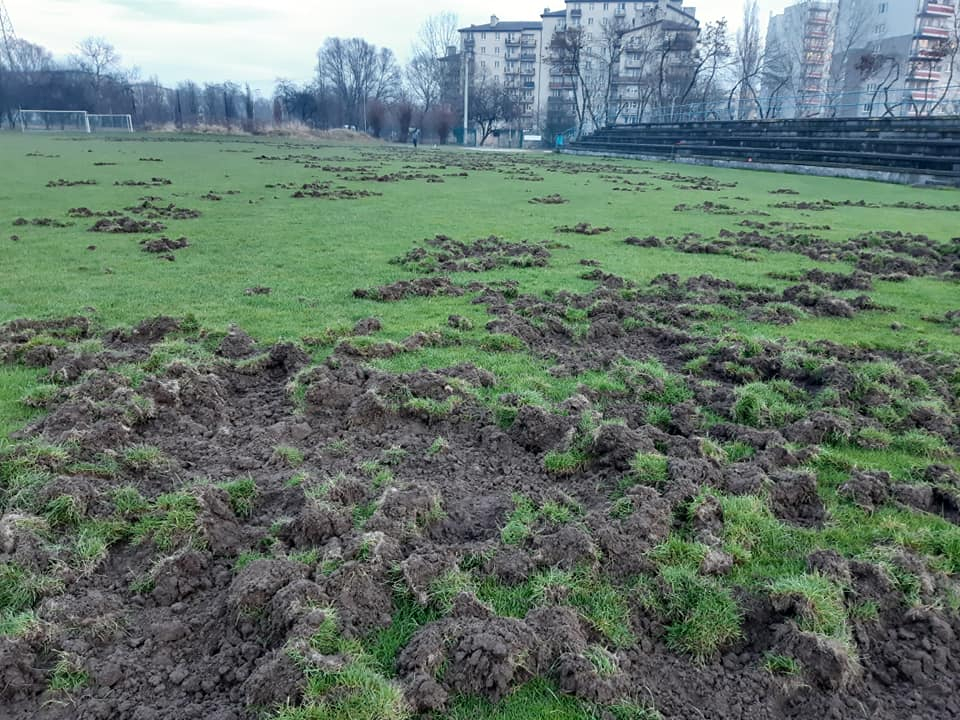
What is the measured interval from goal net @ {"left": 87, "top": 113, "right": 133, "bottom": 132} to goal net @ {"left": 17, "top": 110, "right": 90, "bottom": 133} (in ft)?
3.89

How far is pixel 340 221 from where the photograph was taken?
1468 centimetres

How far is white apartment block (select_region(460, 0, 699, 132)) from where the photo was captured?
90.6 metres

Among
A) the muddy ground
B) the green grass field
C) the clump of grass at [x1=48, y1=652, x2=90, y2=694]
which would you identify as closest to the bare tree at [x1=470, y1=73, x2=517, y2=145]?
the green grass field

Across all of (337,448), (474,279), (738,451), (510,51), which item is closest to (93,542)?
(337,448)

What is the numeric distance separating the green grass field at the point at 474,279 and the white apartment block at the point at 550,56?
6858 centimetres

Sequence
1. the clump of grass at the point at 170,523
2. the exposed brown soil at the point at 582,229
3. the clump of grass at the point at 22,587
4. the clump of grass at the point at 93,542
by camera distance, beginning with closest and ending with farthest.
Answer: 1. the clump of grass at the point at 22,587
2. the clump of grass at the point at 93,542
3. the clump of grass at the point at 170,523
4. the exposed brown soil at the point at 582,229

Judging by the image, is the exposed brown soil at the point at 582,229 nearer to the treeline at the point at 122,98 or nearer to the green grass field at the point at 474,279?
the green grass field at the point at 474,279

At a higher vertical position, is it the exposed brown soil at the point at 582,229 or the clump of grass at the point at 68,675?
the exposed brown soil at the point at 582,229

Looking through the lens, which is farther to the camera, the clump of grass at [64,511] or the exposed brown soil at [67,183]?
the exposed brown soil at [67,183]

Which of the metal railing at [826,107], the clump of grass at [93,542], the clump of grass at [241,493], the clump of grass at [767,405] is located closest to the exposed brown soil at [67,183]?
the clump of grass at [241,493]

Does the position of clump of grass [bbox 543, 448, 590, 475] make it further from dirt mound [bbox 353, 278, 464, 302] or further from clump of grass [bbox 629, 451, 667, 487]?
dirt mound [bbox 353, 278, 464, 302]

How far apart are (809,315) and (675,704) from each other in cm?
674

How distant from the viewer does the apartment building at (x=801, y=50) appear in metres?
67.5

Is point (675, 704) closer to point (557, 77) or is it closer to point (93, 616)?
point (93, 616)
